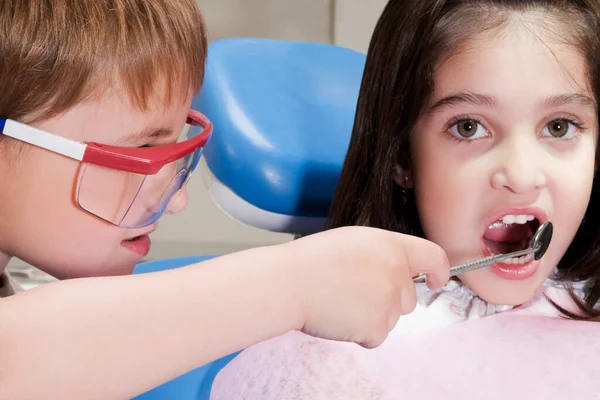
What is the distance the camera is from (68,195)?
0.80 metres

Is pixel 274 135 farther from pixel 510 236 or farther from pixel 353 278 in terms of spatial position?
pixel 353 278

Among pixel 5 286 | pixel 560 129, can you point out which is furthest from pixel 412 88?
pixel 5 286

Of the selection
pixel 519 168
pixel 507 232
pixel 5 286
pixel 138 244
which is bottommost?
pixel 5 286

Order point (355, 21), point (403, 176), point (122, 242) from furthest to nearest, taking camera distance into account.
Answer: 1. point (355, 21)
2. point (403, 176)
3. point (122, 242)

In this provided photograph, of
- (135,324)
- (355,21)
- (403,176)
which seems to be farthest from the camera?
(355,21)

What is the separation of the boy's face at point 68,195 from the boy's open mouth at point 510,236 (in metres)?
0.39

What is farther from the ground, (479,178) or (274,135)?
(479,178)

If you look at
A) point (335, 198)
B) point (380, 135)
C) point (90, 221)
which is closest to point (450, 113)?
point (380, 135)

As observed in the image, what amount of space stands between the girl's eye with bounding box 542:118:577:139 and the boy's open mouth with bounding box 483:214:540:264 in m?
0.10

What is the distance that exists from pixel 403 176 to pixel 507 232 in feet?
0.52

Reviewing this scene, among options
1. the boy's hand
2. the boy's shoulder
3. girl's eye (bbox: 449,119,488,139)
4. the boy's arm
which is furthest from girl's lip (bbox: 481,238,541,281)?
the boy's shoulder

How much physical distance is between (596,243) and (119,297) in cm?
67

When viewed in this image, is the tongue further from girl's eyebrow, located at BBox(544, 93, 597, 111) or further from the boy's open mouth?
girl's eyebrow, located at BBox(544, 93, 597, 111)

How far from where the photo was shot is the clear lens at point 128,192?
804 millimetres
